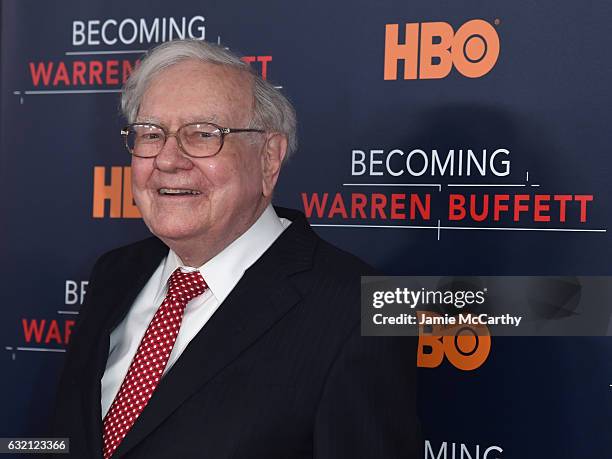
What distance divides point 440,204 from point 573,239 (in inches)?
14.3

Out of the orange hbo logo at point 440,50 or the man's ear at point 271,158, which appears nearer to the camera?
the man's ear at point 271,158

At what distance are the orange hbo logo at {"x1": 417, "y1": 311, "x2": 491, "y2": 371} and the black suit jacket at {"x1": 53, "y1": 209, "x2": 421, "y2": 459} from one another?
511mm

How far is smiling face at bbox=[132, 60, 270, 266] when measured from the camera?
6.13 feet

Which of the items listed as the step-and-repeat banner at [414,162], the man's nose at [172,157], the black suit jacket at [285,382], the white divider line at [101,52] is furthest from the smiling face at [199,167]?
the white divider line at [101,52]

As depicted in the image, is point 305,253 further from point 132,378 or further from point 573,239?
point 573,239

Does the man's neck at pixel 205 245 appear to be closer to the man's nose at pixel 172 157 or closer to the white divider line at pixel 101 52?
the man's nose at pixel 172 157

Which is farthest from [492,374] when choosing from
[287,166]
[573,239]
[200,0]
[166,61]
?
[200,0]

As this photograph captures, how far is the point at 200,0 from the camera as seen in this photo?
2.75 metres

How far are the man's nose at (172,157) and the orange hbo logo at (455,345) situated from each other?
87cm

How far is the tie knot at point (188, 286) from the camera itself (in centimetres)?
192

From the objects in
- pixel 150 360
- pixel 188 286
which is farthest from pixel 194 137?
pixel 150 360

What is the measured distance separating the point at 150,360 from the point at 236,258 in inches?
11.0

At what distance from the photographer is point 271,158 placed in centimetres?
200

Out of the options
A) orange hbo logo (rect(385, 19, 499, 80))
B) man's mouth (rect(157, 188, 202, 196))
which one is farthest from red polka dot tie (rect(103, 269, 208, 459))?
orange hbo logo (rect(385, 19, 499, 80))
